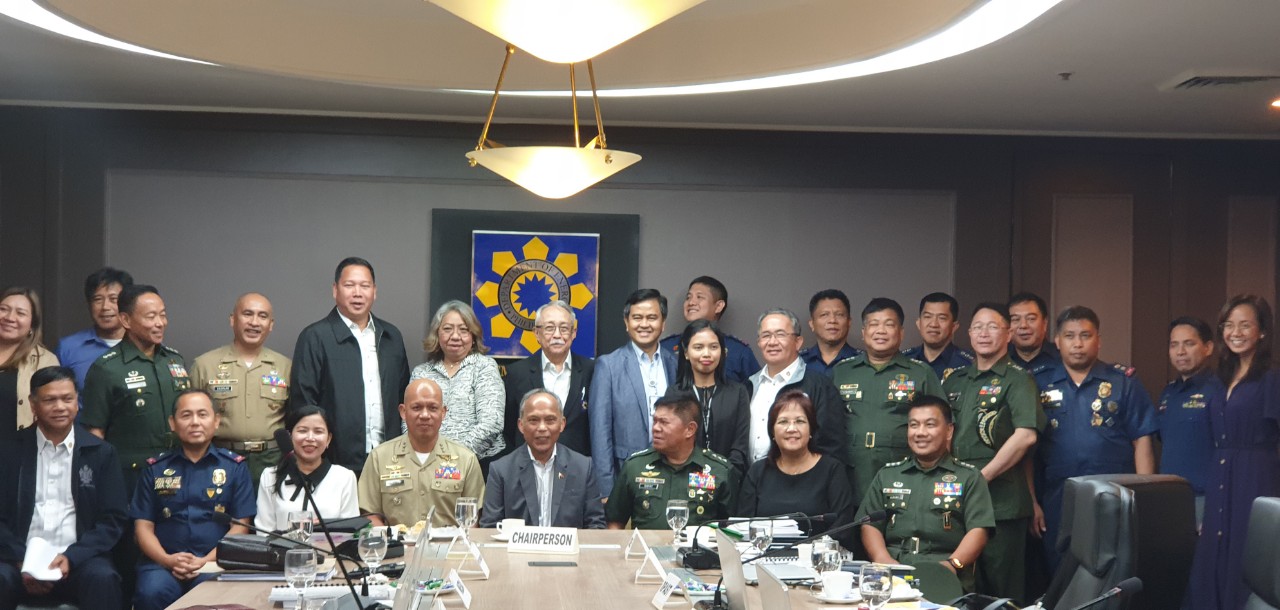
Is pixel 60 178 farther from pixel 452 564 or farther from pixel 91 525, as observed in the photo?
pixel 452 564

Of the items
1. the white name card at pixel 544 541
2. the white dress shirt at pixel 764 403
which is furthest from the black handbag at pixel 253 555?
the white dress shirt at pixel 764 403

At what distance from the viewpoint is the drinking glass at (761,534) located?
11.3ft

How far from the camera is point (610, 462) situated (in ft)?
17.3

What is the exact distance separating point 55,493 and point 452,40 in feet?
8.92

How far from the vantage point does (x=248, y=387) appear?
525 centimetres

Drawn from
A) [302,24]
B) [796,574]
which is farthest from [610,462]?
[302,24]

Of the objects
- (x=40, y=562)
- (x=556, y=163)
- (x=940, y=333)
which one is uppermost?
(x=556, y=163)

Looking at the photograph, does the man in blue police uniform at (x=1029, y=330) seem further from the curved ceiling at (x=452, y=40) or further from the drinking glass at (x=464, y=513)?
the drinking glass at (x=464, y=513)

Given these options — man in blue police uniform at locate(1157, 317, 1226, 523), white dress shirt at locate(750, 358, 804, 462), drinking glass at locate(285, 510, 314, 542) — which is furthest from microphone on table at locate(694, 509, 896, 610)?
man in blue police uniform at locate(1157, 317, 1226, 523)

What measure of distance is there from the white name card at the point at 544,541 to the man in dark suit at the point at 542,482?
73 centimetres

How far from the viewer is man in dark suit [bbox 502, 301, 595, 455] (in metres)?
5.38

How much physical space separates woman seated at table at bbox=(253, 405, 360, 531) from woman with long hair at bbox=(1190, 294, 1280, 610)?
3.79 metres

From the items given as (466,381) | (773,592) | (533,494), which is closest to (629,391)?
(466,381)

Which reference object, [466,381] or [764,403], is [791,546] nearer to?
[764,403]
